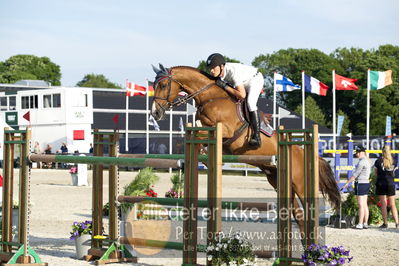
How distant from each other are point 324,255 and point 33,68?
83875mm

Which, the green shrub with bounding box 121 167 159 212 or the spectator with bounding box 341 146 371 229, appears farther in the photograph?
the spectator with bounding box 341 146 371 229

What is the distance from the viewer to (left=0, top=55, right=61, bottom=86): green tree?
270 feet

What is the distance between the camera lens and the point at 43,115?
130 feet

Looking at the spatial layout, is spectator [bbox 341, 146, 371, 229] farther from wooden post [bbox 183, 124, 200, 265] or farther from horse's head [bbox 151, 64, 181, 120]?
wooden post [bbox 183, 124, 200, 265]

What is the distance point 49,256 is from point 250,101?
115 inches

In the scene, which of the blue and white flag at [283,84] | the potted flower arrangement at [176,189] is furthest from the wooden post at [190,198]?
the blue and white flag at [283,84]

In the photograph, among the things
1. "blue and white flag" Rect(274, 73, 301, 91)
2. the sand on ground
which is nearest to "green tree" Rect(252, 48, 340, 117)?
"blue and white flag" Rect(274, 73, 301, 91)

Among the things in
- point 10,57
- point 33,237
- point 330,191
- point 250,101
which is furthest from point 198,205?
point 10,57

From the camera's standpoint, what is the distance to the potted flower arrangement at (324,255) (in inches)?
206

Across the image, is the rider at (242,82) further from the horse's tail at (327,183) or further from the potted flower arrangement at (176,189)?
the potted flower arrangement at (176,189)

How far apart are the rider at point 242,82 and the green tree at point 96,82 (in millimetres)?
86269

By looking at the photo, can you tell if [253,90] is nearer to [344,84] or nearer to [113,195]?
[113,195]

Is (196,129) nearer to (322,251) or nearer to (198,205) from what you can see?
(198,205)

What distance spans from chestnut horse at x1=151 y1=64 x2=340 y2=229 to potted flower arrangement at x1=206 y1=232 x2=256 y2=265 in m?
2.16
